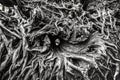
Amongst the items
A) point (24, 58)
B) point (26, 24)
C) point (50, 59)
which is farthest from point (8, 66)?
point (26, 24)

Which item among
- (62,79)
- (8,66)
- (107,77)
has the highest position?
(8,66)

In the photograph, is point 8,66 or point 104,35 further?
point 104,35

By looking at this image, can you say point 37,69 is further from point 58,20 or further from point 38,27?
point 58,20

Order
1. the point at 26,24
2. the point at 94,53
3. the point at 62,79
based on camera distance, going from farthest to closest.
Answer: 1. the point at 26,24
2. the point at 94,53
3. the point at 62,79

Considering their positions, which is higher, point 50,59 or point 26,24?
point 26,24

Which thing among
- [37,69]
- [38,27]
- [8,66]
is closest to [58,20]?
[38,27]

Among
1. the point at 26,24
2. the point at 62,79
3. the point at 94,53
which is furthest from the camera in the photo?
the point at 26,24

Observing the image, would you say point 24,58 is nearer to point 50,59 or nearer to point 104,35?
point 50,59
